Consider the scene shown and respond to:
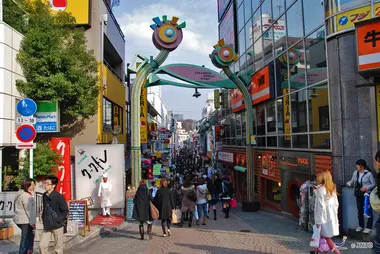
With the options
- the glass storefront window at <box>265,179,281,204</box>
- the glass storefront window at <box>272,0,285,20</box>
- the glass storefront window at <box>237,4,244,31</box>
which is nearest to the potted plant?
the glass storefront window at <box>265,179,281,204</box>

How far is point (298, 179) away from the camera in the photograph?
1230 cm

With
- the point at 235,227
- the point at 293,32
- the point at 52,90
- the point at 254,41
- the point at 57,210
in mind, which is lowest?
the point at 235,227

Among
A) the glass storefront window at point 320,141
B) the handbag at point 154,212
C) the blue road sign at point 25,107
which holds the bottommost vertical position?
the handbag at point 154,212

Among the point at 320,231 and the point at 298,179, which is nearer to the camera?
the point at 320,231

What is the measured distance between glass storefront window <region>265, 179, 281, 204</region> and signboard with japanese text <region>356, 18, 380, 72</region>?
28.8 ft

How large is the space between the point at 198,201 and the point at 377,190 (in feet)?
22.3

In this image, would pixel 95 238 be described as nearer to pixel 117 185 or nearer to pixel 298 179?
pixel 117 185

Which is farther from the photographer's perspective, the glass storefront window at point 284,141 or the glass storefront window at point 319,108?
the glass storefront window at point 284,141

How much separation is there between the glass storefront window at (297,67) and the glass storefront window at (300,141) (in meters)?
1.83

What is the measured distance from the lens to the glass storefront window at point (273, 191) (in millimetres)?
15913

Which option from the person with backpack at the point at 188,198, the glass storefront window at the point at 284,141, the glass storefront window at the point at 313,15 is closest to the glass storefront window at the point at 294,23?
the glass storefront window at the point at 313,15

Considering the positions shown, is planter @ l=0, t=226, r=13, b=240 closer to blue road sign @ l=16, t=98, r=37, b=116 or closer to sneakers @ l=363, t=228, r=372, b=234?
blue road sign @ l=16, t=98, r=37, b=116

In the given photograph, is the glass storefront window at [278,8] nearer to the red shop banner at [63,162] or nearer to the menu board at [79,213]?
the red shop banner at [63,162]

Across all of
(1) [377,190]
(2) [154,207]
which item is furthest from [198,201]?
(1) [377,190]
